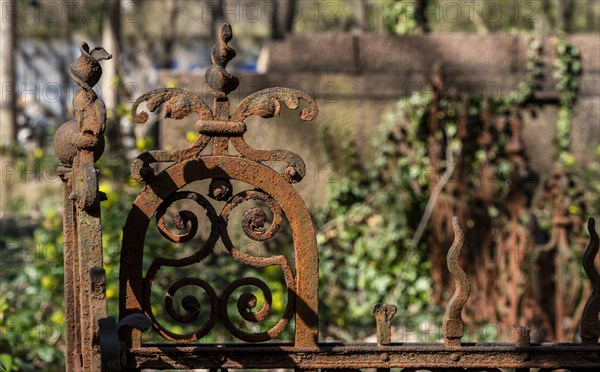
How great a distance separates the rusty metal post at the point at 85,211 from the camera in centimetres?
191

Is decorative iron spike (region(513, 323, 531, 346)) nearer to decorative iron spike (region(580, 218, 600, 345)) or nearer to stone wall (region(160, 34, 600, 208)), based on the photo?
decorative iron spike (region(580, 218, 600, 345))

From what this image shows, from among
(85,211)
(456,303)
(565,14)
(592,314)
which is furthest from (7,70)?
(565,14)

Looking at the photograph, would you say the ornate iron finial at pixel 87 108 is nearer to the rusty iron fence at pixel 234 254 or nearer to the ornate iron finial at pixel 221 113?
the rusty iron fence at pixel 234 254

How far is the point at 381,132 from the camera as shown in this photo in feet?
20.9

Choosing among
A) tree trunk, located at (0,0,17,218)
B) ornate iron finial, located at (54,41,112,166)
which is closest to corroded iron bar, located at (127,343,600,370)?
ornate iron finial, located at (54,41,112,166)

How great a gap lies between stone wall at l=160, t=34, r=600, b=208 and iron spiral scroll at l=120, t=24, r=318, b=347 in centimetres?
404

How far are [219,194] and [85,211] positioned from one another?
0.39m

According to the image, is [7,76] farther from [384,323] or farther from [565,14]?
[565,14]

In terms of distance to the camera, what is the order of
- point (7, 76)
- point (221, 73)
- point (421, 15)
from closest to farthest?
point (221, 73) < point (421, 15) < point (7, 76)

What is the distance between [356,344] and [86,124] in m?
0.96

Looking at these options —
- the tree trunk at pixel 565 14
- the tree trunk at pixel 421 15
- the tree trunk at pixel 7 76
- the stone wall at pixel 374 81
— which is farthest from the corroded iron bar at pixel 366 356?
the tree trunk at pixel 565 14

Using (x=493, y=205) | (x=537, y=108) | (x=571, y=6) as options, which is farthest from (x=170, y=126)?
(x=571, y=6)

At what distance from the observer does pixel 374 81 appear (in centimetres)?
650

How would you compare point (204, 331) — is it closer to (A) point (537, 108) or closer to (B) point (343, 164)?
(B) point (343, 164)
